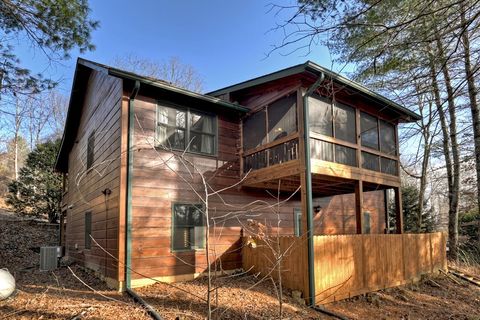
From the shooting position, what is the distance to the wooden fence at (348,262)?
23.1ft

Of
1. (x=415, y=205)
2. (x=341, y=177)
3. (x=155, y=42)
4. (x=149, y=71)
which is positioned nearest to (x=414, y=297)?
(x=341, y=177)

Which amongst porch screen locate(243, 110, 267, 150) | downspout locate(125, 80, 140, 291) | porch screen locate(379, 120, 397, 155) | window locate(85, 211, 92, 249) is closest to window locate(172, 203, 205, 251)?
downspout locate(125, 80, 140, 291)

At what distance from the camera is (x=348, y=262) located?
24.8ft

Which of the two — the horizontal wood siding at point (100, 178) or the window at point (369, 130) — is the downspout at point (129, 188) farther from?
the window at point (369, 130)

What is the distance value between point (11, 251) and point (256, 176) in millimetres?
11255

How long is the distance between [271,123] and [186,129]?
7.23 ft

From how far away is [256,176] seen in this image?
870 cm

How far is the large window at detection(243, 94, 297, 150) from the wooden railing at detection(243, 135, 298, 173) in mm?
255

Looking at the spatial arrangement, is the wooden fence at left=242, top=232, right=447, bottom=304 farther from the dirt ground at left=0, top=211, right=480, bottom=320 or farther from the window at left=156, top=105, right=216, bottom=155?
the window at left=156, top=105, right=216, bottom=155

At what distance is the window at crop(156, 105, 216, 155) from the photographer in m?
8.17

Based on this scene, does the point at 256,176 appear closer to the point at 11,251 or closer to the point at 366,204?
the point at 366,204

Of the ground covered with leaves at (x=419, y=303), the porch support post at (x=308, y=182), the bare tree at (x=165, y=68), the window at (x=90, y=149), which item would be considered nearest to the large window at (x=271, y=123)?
the porch support post at (x=308, y=182)

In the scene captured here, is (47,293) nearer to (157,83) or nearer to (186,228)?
(186,228)

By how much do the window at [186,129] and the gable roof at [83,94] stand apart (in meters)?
0.49
